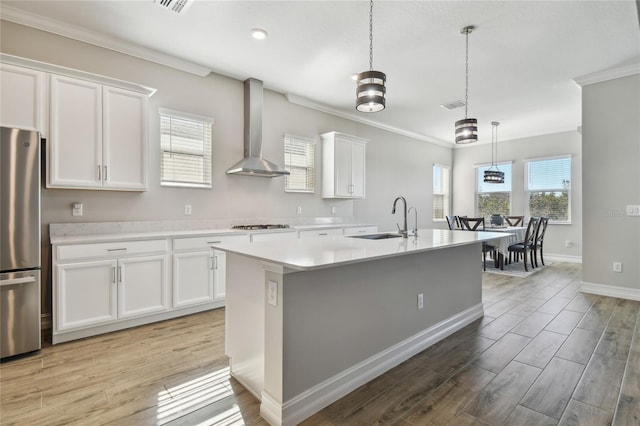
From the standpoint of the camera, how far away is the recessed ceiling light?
10.7 feet

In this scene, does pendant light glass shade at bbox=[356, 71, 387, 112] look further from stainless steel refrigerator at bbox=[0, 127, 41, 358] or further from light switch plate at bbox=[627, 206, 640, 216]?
light switch plate at bbox=[627, 206, 640, 216]

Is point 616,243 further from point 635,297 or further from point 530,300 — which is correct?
point 530,300

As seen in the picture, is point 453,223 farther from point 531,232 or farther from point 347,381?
point 347,381

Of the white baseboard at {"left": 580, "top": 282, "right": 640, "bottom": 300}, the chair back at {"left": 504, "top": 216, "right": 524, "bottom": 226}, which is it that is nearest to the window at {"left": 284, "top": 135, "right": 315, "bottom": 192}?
the white baseboard at {"left": 580, "top": 282, "right": 640, "bottom": 300}

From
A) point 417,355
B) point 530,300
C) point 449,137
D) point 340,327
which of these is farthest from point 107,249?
point 449,137

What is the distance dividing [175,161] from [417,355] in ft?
11.3

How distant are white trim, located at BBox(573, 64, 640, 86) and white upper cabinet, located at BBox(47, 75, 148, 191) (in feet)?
18.3

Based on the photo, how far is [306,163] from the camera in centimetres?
543

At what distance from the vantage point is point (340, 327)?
2057 mm

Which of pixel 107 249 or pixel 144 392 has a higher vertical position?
pixel 107 249

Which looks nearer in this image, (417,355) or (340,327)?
(340,327)

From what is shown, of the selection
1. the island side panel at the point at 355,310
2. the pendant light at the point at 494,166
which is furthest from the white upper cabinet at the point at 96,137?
the pendant light at the point at 494,166

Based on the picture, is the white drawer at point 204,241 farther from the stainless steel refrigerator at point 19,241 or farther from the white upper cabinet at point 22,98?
the white upper cabinet at point 22,98

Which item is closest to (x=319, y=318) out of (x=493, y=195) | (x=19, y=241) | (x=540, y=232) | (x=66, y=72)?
(x=19, y=241)
